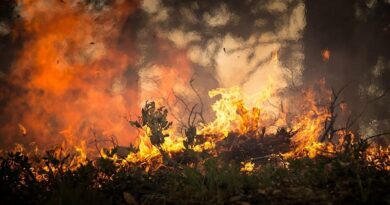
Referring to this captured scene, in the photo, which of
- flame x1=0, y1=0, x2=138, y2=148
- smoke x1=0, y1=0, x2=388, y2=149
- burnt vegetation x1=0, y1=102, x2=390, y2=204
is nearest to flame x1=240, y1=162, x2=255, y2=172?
burnt vegetation x1=0, y1=102, x2=390, y2=204

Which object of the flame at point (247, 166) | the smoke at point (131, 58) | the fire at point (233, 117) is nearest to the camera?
the flame at point (247, 166)

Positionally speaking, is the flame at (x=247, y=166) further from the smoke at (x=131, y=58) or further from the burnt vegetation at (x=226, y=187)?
the smoke at (x=131, y=58)

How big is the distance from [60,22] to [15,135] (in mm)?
4620

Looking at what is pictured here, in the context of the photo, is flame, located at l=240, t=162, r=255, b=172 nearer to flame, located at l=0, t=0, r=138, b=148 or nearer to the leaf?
the leaf

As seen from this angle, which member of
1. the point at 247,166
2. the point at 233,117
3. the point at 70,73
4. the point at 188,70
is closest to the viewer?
the point at 247,166

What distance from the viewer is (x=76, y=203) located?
354cm

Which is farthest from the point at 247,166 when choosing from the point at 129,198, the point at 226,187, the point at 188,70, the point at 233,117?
the point at 188,70

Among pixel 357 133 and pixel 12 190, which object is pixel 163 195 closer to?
pixel 12 190

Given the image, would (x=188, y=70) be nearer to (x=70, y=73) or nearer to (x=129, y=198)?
(x=70, y=73)

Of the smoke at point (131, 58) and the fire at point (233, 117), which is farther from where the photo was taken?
the smoke at point (131, 58)

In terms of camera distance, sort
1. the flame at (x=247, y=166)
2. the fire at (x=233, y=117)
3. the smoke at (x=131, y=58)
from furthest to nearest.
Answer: the smoke at (x=131, y=58) < the fire at (x=233, y=117) < the flame at (x=247, y=166)

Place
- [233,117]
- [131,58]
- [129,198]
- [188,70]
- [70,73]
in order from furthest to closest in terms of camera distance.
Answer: [188,70], [131,58], [70,73], [233,117], [129,198]

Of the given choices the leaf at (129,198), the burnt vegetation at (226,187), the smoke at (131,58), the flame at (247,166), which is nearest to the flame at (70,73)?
the smoke at (131,58)

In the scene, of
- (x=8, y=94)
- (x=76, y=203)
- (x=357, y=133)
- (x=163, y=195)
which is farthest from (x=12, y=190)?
(x=357, y=133)
